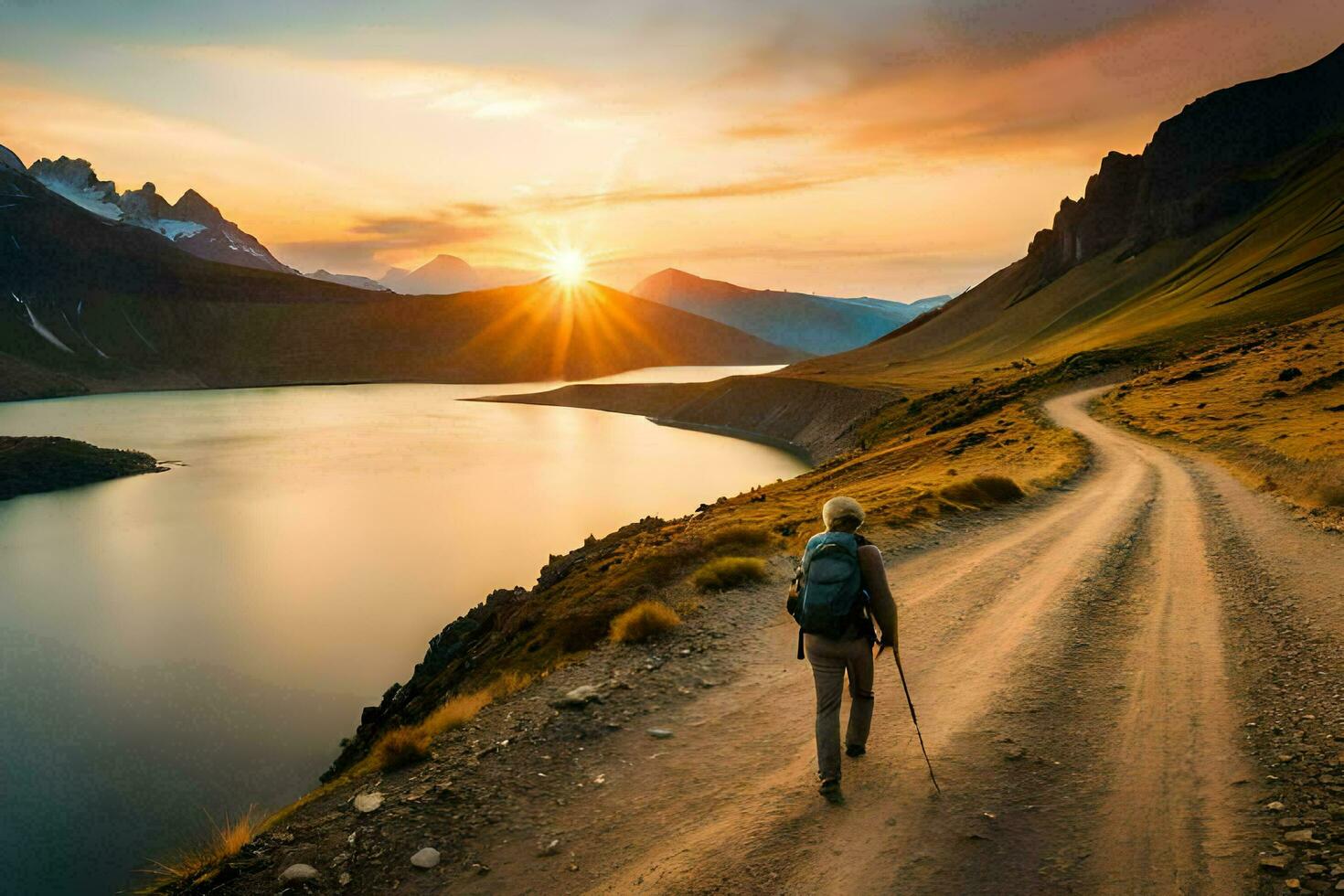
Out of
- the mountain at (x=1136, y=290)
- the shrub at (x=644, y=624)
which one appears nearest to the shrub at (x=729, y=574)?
the shrub at (x=644, y=624)

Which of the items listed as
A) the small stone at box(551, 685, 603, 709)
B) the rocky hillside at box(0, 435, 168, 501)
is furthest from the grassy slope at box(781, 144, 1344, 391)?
the rocky hillside at box(0, 435, 168, 501)

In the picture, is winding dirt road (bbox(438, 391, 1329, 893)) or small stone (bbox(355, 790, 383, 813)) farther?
Result: small stone (bbox(355, 790, 383, 813))

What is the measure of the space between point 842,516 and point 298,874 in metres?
6.92

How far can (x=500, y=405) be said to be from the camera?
18838cm

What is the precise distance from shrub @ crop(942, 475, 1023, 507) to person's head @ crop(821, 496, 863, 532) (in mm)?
17021

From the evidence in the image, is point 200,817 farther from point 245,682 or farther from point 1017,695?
point 1017,695

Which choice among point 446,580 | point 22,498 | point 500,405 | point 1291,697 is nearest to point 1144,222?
point 500,405

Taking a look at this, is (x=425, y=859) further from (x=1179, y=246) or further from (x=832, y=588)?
(x=1179, y=246)

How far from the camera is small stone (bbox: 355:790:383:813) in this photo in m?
9.19

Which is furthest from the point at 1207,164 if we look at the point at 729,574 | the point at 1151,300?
the point at 729,574

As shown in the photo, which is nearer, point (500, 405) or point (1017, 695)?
point (1017, 695)

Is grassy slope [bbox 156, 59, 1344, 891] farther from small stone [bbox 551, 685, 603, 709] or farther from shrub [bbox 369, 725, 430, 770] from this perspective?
small stone [bbox 551, 685, 603, 709]

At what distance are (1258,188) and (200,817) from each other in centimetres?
17830

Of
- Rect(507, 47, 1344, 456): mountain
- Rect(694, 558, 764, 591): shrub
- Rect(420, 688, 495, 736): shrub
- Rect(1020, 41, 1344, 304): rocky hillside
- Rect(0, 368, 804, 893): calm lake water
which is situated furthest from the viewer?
Rect(1020, 41, 1344, 304): rocky hillside
